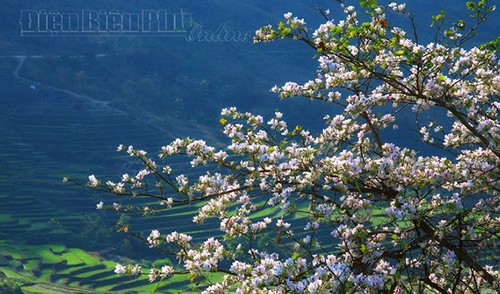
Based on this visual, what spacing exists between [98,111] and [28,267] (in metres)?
38.5

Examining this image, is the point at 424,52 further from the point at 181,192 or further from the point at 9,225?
the point at 9,225

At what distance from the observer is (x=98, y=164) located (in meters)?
78.4

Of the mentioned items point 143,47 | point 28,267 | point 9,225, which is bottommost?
point 28,267

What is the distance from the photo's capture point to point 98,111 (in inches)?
3551

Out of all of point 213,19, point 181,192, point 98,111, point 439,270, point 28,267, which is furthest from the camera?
point 213,19

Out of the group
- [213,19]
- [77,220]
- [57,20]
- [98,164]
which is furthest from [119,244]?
[213,19]

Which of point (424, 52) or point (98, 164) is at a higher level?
point (98, 164)

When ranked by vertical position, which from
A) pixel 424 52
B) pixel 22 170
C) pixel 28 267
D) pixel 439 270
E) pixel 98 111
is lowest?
pixel 439 270

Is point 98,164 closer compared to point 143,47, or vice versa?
point 98,164

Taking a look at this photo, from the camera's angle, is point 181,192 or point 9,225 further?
point 9,225

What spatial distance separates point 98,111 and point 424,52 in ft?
282

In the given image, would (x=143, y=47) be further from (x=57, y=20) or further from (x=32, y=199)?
(x=32, y=199)

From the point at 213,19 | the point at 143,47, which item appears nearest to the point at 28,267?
the point at 143,47

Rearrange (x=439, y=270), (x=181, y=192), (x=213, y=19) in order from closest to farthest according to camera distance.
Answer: (x=181, y=192), (x=439, y=270), (x=213, y=19)
